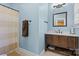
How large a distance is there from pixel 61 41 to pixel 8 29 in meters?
0.75

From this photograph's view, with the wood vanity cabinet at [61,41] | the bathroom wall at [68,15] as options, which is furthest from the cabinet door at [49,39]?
the bathroom wall at [68,15]

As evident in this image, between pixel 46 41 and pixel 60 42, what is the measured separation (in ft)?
0.81

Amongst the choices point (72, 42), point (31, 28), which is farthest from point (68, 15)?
point (31, 28)

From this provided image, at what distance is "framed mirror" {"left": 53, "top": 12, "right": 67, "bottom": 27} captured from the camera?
1353 mm

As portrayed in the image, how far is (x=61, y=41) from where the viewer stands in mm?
1479

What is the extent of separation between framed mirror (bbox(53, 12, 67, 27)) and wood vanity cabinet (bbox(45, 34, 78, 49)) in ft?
0.57

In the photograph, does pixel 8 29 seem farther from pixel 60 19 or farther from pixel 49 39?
pixel 60 19

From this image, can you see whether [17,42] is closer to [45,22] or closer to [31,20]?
[31,20]

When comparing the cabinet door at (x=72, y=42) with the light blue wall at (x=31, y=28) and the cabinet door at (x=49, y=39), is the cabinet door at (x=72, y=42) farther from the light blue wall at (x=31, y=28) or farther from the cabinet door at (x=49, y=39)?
the light blue wall at (x=31, y=28)

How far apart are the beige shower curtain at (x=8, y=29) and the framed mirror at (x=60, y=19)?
0.50 metres

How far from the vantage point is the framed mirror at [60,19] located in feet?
4.44

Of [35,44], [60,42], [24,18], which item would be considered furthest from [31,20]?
[60,42]

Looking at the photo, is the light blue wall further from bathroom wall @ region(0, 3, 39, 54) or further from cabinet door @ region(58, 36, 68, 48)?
cabinet door @ region(58, 36, 68, 48)

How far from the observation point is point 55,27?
139 cm
